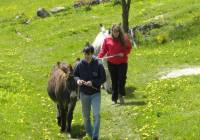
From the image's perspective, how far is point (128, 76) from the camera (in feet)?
97.9

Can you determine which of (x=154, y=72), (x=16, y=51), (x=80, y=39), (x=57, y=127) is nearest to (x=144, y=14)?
(x=80, y=39)

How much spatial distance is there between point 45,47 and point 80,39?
9.21ft

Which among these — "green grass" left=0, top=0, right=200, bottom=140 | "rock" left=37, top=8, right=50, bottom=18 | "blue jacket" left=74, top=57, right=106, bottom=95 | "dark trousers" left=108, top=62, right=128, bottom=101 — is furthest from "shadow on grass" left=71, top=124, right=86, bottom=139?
"rock" left=37, top=8, right=50, bottom=18

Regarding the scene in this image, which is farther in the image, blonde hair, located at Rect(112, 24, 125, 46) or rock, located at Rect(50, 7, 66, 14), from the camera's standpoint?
rock, located at Rect(50, 7, 66, 14)

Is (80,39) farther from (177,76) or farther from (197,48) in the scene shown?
(177,76)

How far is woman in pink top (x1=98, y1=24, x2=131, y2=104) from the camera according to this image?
23.2 m

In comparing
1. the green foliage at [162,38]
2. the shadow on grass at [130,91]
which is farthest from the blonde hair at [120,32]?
the green foliage at [162,38]

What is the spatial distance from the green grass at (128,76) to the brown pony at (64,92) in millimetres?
611

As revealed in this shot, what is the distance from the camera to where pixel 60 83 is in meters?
19.7

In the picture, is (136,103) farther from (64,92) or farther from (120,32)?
(64,92)

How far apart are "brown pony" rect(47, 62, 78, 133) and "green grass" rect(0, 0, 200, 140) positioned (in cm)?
61

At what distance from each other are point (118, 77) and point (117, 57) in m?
0.92

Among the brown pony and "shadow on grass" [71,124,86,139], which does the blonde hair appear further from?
"shadow on grass" [71,124,86,139]

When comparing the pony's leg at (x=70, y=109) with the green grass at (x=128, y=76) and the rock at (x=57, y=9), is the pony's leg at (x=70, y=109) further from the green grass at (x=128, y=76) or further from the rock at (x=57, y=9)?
the rock at (x=57, y=9)
